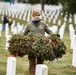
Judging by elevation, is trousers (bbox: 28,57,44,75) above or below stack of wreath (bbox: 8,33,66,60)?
below

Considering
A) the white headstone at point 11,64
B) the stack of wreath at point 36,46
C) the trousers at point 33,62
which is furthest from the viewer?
the trousers at point 33,62

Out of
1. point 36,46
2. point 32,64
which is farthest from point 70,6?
point 36,46

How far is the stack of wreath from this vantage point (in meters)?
8.70

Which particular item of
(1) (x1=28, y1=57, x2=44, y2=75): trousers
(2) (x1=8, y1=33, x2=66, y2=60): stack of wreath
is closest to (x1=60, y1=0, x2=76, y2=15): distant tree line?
(2) (x1=8, y1=33, x2=66, y2=60): stack of wreath

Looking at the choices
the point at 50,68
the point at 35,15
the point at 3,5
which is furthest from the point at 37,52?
the point at 3,5

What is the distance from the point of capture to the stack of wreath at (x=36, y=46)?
8.70 m

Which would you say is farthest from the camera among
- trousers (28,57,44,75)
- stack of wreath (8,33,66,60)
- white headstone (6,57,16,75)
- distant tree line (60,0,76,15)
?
distant tree line (60,0,76,15)

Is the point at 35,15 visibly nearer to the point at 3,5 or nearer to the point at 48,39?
the point at 48,39

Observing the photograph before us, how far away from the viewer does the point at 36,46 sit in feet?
28.4

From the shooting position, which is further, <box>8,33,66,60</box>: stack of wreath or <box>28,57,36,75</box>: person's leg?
<box>28,57,36,75</box>: person's leg

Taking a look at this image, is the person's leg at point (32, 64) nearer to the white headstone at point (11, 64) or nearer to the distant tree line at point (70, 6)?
the white headstone at point (11, 64)

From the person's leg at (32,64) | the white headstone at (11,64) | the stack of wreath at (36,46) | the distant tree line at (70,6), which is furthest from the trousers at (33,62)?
the distant tree line at (70,6)

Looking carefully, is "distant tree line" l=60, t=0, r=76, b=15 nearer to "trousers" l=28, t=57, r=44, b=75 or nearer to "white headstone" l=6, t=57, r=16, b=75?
"trousers" l=28, t=57, r=44, b=75

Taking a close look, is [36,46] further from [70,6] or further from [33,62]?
[70,6]
